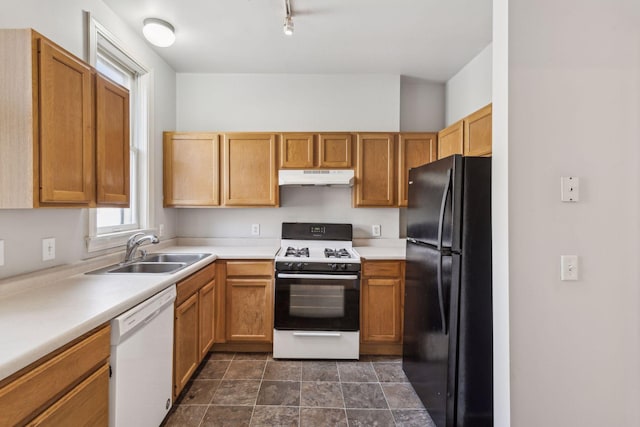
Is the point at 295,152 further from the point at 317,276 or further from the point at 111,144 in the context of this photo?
the point at 111,144

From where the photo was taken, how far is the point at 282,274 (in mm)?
2639

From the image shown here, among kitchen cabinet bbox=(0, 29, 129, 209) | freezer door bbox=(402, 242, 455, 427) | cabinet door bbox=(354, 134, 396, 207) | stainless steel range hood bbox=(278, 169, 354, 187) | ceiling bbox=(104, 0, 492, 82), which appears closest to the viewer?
kitchen cabinet bbox=(0, 29, 129, 209)

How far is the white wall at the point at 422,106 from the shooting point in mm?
3518

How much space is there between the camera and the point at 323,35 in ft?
8.38

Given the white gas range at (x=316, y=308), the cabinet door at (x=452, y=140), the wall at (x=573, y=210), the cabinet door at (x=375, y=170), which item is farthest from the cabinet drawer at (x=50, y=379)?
the cabinet door at (x=452, y=140)

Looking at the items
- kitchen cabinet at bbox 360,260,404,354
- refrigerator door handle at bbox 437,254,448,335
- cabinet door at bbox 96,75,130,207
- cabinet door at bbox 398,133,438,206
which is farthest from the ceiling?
kitchen cabinet at bbox 360,260,404,354

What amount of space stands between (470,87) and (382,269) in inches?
77.2

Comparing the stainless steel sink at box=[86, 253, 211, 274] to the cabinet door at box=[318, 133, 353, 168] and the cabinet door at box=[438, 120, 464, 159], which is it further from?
the cabinet door at box=[438, 120, 464, 159]

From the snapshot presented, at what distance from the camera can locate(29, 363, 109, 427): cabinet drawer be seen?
99cm

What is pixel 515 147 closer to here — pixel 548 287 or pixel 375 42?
pixel 548 287

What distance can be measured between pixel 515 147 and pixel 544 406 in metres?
1.20

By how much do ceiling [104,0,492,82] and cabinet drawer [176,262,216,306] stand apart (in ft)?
6.32

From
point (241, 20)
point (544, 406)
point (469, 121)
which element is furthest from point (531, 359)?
point (241, 20)

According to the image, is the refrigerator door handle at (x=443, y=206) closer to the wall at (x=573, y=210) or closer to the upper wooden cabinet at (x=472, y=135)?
the wall at (x=573, y=210)
